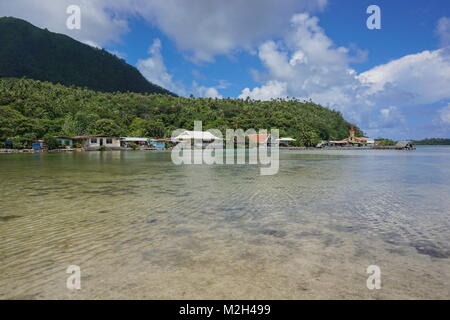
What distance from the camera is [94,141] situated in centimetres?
6338

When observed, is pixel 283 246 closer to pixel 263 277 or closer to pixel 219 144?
pixel 263 277

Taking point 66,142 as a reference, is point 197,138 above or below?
above

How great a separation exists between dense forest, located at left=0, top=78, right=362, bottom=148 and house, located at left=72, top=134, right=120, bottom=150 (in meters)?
3.07

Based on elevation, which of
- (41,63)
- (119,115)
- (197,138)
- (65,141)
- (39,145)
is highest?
(41,63)

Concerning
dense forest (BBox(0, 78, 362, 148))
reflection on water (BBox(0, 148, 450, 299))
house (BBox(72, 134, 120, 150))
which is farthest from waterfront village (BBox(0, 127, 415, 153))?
reflection on water (BBox(0, 148, 450, 299))

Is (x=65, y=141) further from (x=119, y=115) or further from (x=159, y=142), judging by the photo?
(x=119, y=115)

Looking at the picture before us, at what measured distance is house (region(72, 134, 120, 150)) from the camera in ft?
203

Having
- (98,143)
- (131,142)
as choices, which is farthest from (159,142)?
(98,143)

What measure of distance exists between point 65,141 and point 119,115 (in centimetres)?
2735

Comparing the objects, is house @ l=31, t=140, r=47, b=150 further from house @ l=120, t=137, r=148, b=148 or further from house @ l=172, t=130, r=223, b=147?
house @ l=172, t=130, r=223, b=147

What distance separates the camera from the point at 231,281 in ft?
11.6

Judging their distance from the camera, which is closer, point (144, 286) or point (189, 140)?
point (144, 286)

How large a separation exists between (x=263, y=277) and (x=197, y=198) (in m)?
5.61
